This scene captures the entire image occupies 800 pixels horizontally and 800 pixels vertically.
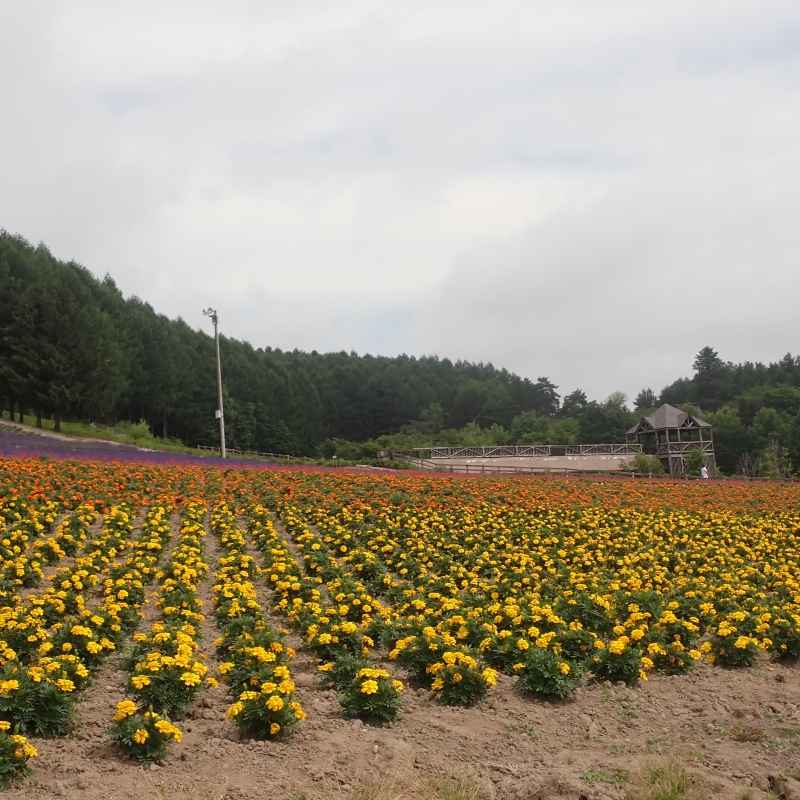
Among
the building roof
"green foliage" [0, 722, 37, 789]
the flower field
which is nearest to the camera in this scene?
"green foliage" [0, 722, 37, 789]

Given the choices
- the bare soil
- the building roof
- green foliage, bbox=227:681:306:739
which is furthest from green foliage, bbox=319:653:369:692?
the building roof

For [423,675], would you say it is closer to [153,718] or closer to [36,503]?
[153,718]

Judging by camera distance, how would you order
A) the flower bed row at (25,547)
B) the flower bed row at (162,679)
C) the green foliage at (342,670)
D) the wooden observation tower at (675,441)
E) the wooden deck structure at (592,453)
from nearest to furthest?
1. the flower bed row at (162,679)
2. the green foliage at (342,670)
3. the flower bed row at (25,547)
4. the wooden deck structure at (592,453)
5. the wooden observation tower at (675,441)

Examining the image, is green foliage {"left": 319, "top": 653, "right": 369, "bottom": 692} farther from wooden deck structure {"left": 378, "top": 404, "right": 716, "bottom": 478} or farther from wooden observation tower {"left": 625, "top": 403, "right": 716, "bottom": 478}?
wooden observation tower {"left": 625, "top": 403, "right": 716, "bottom": 478}

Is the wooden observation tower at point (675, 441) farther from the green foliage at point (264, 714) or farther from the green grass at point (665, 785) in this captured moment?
the green foliage at point (264, 714)

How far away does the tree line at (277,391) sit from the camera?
53.8 meters

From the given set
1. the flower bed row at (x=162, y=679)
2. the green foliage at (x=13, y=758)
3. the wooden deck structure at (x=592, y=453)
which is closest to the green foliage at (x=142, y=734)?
the flower bed row at (x=162, y=679)

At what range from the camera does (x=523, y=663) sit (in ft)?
25.6

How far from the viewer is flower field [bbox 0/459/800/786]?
6.64 m

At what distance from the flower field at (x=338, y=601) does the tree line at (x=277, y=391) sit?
38129 millimetres

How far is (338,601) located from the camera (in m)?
9.58

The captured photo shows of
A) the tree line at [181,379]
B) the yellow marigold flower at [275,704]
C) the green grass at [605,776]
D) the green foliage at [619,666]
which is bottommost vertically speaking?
the green grass at [605,776]

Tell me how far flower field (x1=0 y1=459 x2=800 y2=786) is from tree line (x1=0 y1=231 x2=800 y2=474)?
3813 centimetres

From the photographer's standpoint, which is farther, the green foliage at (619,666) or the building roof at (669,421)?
the building roof at (669,421)
